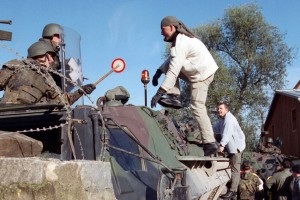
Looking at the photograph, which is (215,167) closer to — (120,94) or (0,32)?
(120,94)

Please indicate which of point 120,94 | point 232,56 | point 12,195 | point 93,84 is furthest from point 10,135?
point 232,56

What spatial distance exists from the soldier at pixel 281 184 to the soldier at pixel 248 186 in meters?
0.31

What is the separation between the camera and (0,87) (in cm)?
682

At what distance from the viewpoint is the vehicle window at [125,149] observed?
551 centimetres

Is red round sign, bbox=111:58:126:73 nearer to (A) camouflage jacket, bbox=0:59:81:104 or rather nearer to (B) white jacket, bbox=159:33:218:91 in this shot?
(B) white jacket, bbox=159:33:218:91

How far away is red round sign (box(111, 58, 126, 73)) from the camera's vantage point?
7.68 m

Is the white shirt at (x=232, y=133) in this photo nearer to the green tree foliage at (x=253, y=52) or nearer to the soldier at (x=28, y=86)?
the soldier at (x=28, y=86)

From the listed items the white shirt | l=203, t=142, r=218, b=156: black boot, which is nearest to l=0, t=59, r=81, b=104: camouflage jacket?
l=203, t=142, r=218, b=156: black boot

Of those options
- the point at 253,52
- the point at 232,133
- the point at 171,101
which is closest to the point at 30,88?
the point at 171,101

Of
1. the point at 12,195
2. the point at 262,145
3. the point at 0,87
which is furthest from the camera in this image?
the point at 262,145

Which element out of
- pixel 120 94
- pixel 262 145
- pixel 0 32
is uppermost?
pixel 0 32

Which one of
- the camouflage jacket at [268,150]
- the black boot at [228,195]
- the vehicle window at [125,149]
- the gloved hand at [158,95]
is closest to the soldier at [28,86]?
the vehicle window at [125,149]

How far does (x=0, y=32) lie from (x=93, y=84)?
131cm

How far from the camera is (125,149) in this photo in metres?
5.83
